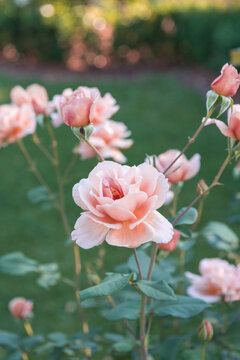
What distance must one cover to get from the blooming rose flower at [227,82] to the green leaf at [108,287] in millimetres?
359

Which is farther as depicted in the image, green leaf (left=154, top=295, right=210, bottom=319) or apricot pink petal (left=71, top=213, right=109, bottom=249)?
green leaf (left=154, top=295, right=210, bottom=319)

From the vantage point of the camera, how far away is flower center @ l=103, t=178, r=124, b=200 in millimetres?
780

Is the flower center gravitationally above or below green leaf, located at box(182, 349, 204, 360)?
above

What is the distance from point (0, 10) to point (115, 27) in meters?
2.09

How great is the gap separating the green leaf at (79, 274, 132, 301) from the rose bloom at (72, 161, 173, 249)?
3.2 inches

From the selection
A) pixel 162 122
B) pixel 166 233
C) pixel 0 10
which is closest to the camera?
pixel 166 233

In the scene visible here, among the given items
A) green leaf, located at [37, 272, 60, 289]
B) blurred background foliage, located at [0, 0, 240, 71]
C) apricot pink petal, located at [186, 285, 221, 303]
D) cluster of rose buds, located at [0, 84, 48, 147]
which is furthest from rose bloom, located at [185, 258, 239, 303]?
blurred background foliage, located at [0, 0, 240, 71]

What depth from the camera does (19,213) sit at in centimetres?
342

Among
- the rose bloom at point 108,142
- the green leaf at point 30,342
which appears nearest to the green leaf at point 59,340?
the green leaf at point 30,342

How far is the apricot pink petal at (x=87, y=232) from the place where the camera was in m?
0.78

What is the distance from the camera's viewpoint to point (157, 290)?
851 mm

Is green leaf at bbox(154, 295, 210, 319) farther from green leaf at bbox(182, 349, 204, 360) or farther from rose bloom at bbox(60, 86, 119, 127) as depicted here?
rose bloom at bbox(60, 86, 119, 127)

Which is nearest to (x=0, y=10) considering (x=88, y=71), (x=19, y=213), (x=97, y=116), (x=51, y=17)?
(x=51, y=17)

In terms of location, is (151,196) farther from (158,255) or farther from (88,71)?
(88,71)
